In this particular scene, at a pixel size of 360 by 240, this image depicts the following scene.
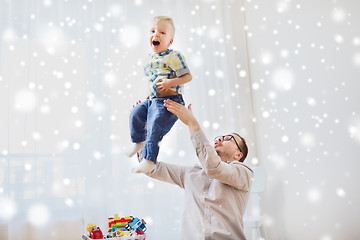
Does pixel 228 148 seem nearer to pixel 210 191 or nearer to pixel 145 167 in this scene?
pixel 210 191

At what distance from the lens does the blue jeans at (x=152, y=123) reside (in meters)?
1.31

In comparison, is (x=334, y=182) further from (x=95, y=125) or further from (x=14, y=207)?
(x=14, y=207)

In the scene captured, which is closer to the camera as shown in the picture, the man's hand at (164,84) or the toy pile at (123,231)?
the man's hand at (164,84)

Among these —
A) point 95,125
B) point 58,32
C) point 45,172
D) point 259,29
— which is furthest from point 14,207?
point 259,29

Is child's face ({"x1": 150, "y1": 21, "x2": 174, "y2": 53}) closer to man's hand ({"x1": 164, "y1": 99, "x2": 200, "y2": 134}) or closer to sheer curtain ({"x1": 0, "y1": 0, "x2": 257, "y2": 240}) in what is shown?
man's hand ({"x1": 164, "y1": 99, "x2": 200, "y2": 134})

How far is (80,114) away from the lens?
7.88 ft

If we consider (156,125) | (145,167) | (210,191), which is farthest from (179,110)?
(210,191)

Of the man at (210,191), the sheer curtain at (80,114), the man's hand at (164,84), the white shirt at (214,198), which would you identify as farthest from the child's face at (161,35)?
the sheer curtain at (80,114)

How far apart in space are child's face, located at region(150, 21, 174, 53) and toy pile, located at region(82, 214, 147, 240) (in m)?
Result: 1.03

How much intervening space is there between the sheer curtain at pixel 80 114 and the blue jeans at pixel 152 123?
1.02 metres

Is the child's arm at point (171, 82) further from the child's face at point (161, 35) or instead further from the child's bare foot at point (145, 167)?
the child's bare foot at point (145, 167)

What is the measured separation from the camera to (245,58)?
116 inches

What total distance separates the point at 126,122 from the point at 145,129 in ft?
3.43

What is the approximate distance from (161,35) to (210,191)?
2.61ft
